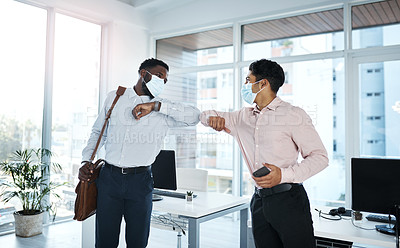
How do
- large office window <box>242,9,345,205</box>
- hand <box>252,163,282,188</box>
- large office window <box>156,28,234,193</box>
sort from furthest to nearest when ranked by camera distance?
large office window <box>156,28,234,193</box> → large office window <box>242,9,345,205</box> → hand <box>252,163,282,188</box>

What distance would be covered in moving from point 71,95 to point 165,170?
8.73ft

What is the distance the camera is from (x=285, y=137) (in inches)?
67.4

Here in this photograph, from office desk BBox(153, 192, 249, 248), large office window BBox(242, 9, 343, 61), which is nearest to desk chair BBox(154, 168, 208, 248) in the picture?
office desk BBox(153, 192, 249, 248)

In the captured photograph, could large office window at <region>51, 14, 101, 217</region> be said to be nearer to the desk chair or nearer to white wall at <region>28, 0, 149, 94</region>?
white wall at <region>28, 0, 149, 94</region>

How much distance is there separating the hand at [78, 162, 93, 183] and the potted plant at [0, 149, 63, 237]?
2.31 metres

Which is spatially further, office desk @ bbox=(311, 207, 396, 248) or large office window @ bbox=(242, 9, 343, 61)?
large office window @ bbox=(242, 9, 343, 61)

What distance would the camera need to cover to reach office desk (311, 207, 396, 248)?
6.23 feet

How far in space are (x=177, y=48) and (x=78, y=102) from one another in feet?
6.17

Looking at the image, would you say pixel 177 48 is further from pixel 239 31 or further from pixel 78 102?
pixel 78 102

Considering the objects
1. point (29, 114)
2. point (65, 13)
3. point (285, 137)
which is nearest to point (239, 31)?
point (65, 13)

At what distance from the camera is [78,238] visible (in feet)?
13.5

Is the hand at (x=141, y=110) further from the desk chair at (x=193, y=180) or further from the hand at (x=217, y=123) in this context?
the desk chair at (x=193, y=180)

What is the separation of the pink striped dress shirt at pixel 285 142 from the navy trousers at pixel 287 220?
125 mm

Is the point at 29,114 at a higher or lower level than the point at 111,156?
higher
